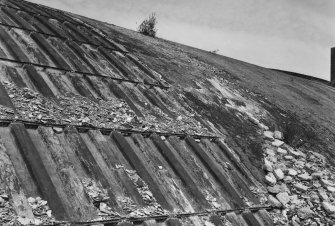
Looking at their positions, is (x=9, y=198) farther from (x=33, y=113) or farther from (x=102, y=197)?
(x=33, y=113)

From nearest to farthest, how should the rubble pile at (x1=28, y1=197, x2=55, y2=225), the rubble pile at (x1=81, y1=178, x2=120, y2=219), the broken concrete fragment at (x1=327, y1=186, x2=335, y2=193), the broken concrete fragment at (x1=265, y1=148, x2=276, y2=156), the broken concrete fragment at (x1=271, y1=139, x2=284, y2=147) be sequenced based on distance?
the rubble pile at (x1=28, y1=197, x2=55, y2=225), the rubble pile at (x1=81, y1=178, x2=120, y2=219), the broken concrete fragment at (x1=327, y1=186, x2=335, y2=193), the broken concrete fragment at (x1=265, y1=148, x2=276, y2=156), the broken concrete fragment at (x1=271, y1=139, x2=284, y2=147)

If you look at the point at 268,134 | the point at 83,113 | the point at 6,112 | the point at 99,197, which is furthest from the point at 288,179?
the point at 6,112

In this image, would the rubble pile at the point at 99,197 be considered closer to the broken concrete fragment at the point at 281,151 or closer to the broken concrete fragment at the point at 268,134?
the broken concrete fragment at the point at 281,151

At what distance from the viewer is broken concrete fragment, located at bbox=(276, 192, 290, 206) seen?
5.67 m

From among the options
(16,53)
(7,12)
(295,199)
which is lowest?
(295,199)

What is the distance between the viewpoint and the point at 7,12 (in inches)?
291

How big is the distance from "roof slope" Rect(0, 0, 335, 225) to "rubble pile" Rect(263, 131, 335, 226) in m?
0.22

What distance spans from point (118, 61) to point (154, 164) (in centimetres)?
345

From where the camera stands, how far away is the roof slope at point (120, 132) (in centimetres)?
383

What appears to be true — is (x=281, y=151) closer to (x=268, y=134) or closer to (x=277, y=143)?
(x=277, y=143)

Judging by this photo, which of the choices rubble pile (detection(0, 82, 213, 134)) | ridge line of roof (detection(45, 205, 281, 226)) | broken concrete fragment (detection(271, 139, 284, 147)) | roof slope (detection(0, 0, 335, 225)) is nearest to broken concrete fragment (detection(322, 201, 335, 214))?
ridge line of roof (detection(45, 205, 281, 226))

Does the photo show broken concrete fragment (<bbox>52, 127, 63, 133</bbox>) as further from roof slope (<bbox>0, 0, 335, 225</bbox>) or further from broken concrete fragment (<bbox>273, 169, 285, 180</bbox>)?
broken concrete fragment (<bbox>273, 169, 285, 180</bbox>)

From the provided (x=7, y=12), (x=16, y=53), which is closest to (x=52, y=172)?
(x=16, y=53)

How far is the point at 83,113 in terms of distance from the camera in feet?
16.6
